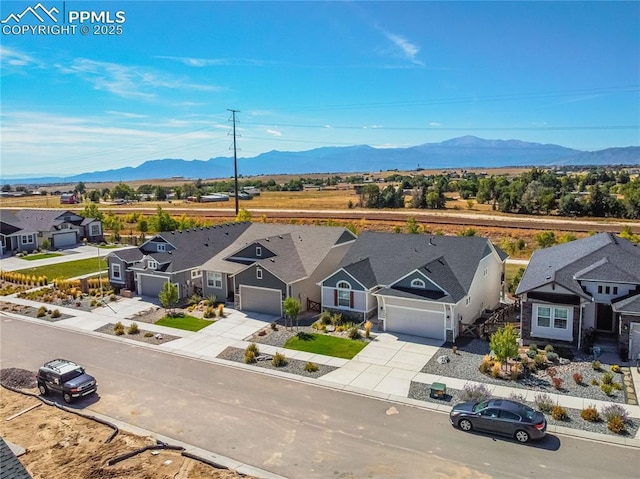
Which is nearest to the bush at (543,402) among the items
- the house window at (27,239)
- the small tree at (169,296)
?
the small tree at (169,296)

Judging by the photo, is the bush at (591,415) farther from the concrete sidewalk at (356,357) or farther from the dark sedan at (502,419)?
the dark sedan at (502,419)

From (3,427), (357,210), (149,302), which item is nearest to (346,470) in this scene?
(3,427)

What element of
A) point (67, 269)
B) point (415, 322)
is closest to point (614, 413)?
point (415, 322)

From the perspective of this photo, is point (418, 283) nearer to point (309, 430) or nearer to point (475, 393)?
point (475, 393)

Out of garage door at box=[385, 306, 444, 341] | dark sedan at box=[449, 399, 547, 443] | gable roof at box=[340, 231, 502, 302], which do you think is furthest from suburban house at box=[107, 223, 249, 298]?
dark sedan at box=[449, 399, 547, 443]

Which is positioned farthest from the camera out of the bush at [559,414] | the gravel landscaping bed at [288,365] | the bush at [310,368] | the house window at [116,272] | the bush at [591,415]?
the house window at [116,272]

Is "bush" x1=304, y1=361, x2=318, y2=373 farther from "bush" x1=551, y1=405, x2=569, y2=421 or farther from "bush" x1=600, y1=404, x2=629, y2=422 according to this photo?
"bush" x1=600, y1=404, x2=629, y2=422
